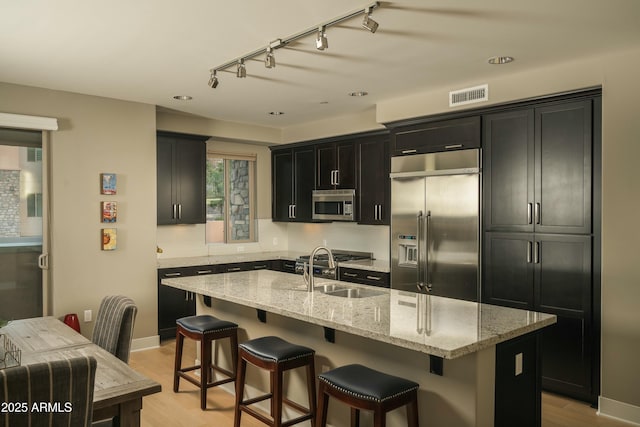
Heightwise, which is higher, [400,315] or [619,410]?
[400,315]

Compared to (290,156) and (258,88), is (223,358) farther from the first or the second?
(290,156)

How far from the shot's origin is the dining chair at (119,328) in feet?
9.04

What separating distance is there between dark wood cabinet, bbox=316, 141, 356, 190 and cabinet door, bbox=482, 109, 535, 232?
1901 mm

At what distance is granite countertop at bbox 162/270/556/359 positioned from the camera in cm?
218

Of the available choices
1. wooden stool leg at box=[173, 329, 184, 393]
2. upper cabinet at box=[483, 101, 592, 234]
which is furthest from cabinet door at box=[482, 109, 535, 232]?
wooden stool leg at box=[173, 329, 184, 393]

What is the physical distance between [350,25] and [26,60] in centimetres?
261

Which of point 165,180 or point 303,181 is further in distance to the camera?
point 303,181

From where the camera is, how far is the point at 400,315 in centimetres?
267

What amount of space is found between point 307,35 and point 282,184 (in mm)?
3898

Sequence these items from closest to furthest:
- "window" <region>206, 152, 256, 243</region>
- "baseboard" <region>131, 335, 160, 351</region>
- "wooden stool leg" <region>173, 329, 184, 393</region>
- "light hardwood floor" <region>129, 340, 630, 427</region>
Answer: "light hardwood floor" <region>129, 340, 630, 427</region> < "wooden stool leg" <region>173, 329, 184, 393</region> < "baseboard" <region>131, 335, 160, 351</region> < "window" <region>206, 152, 256, 243</region>

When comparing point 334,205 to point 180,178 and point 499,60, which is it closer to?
point 180,178

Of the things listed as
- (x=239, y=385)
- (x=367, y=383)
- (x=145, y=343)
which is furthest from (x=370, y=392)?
(x=145, y=343)

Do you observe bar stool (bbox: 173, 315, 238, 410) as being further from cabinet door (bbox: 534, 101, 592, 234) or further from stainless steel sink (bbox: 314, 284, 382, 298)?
cabinet door (bbox: 534, 101, 592, 234)

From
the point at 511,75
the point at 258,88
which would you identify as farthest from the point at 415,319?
the point at 258,88
